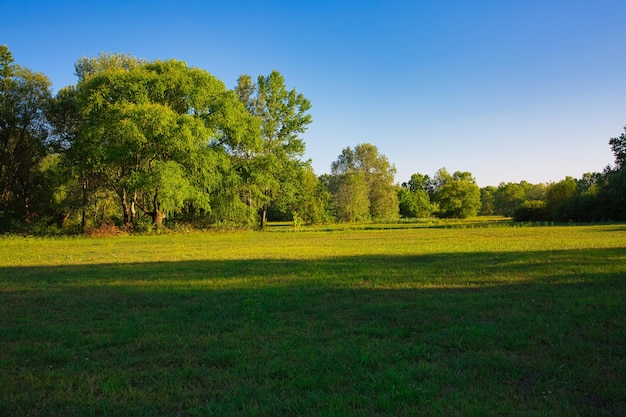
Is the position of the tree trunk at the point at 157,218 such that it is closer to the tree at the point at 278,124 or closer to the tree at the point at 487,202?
the tree at the point at 278,124

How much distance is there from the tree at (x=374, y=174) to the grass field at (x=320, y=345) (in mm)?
65632

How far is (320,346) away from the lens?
5355mm

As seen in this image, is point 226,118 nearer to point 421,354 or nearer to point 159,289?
point 159,289

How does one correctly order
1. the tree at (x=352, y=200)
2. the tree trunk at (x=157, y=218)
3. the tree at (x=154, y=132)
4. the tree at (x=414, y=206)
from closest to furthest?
the tree at (x=154, y=132) < the tree trunk at (x=157, y=218) < the tree at (x=352, y=200) < the tree at (x=414, y=206)

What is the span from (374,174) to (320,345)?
Answer: 74874 mm

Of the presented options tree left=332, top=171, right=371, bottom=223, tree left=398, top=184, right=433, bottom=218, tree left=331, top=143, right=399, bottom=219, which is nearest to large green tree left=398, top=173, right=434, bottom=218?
tree left=398, top=184, right=433, bottom=218

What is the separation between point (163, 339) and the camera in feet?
19.0

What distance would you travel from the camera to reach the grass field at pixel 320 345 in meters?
3.82

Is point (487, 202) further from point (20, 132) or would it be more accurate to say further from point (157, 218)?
point (20, 132)

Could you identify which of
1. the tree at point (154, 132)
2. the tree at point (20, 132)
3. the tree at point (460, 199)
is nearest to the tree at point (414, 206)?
the tree at point (460, 199)

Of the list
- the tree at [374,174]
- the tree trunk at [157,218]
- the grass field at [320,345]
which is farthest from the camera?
the tree at [374,174]

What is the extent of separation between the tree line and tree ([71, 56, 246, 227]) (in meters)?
0.09

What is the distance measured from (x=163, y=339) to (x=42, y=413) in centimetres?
212

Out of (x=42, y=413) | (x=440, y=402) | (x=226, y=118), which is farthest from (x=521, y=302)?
(x=226, y=118)
